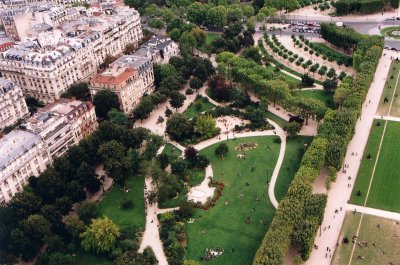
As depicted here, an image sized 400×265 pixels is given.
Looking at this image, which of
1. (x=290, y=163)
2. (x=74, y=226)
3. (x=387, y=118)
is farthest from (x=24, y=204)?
(x=387, y=118)

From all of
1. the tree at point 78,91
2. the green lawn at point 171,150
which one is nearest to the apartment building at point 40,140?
the tree at point 78,91

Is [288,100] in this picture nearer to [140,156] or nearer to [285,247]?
[140,156]

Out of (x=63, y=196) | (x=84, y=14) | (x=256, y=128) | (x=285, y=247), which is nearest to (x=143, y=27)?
(x=84, y=14)

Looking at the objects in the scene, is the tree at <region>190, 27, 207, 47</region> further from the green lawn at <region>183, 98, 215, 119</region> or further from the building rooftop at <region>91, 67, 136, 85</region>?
the building rooftop at <region>91, 67, 136, 85</region>

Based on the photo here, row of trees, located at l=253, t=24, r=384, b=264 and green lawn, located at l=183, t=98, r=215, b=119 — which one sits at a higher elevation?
row of trees, located at l=253, t=24, r=384, b=264

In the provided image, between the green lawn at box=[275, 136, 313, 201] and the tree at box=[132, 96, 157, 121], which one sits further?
the tree at box=[132, 96, 157, 121]

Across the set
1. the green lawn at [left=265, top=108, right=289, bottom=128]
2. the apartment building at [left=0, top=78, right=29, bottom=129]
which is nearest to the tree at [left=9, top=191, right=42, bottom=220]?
the apartment building at [left=0, top=78, right=29, bottom=129]

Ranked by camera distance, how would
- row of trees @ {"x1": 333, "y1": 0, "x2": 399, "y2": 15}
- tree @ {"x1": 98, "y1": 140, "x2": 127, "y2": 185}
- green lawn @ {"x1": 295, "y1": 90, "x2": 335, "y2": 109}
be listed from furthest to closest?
row of trees @ {"x1": 333, "y1": 0, "x2": 399, "y2": 15} < green lawn @ {"x1": 295, "y1": 90, "x2": 335, "y2": 109} < tree @ {"x1": 98, "y1": 140, "x2": 127, "y2": 185}

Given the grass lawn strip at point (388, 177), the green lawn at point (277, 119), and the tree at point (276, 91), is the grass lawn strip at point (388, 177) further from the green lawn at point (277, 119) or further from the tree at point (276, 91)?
the tree at point (276, 91)
